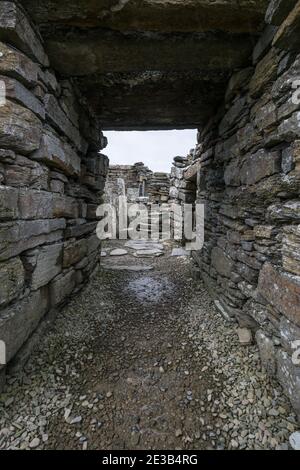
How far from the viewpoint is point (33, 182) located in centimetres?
212

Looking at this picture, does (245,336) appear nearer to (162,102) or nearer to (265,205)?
(265,205)

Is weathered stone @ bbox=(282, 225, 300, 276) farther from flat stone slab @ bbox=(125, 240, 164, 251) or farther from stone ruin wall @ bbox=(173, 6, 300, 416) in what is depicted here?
flat stone slab @ bbox=(125, 240, 164, 251)

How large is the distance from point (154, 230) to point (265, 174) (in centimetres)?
744

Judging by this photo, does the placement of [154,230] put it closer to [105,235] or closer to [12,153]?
[105,235]

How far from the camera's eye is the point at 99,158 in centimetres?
421

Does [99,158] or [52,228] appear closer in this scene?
[52,228]

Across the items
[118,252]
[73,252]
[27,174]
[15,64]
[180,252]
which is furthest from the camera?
[118,252]

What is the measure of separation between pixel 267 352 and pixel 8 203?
2481mm

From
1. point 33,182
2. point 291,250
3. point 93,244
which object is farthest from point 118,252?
point 291,250

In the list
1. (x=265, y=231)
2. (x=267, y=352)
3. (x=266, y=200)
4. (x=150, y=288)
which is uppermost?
(x=266, y=200)

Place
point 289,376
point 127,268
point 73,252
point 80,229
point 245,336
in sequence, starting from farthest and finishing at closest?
point 127,268
point 80,229
point 73,252
point 245,336
point 289,376

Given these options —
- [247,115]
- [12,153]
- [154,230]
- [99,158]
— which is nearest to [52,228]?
[12,153]
